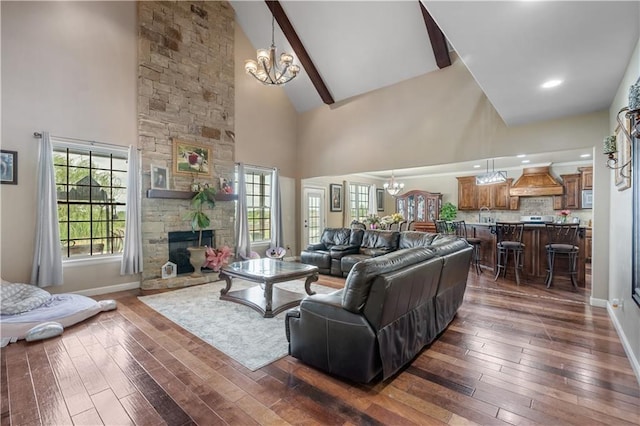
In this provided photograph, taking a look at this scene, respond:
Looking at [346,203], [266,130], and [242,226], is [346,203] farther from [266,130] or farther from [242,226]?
[242,226]

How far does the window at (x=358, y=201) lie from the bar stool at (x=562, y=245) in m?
5.63

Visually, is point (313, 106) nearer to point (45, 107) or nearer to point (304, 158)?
point (304, 158)

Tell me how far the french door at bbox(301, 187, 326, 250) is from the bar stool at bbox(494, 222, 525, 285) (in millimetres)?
4625

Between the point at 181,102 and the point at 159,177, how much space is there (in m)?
1.55

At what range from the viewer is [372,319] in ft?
7.19

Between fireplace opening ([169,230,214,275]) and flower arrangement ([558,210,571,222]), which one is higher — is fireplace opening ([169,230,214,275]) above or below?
below

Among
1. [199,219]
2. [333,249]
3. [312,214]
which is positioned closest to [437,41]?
[333,249]

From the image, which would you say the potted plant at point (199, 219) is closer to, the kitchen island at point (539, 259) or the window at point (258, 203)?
the window at point (258, 203)

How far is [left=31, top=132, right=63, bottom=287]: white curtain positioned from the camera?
13.7 feet

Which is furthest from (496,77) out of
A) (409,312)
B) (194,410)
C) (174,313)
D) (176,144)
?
(176,144)

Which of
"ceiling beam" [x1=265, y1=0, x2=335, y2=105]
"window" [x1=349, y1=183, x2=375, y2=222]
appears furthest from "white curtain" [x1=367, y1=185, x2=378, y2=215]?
"ceiling beam" [x1=265, y1=0, x2=335, y2=105]

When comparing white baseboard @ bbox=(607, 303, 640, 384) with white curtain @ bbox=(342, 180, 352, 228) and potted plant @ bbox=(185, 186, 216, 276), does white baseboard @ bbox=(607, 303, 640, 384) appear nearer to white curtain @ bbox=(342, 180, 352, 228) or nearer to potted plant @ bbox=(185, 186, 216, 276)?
potted plant @ bbox=(185, 186, 216, 276)

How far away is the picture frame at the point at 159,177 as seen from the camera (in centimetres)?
538

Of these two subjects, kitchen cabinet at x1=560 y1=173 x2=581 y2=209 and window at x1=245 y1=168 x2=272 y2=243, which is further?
kitchen cabinet at x1=560 y1=173 x2=581 y2=209
